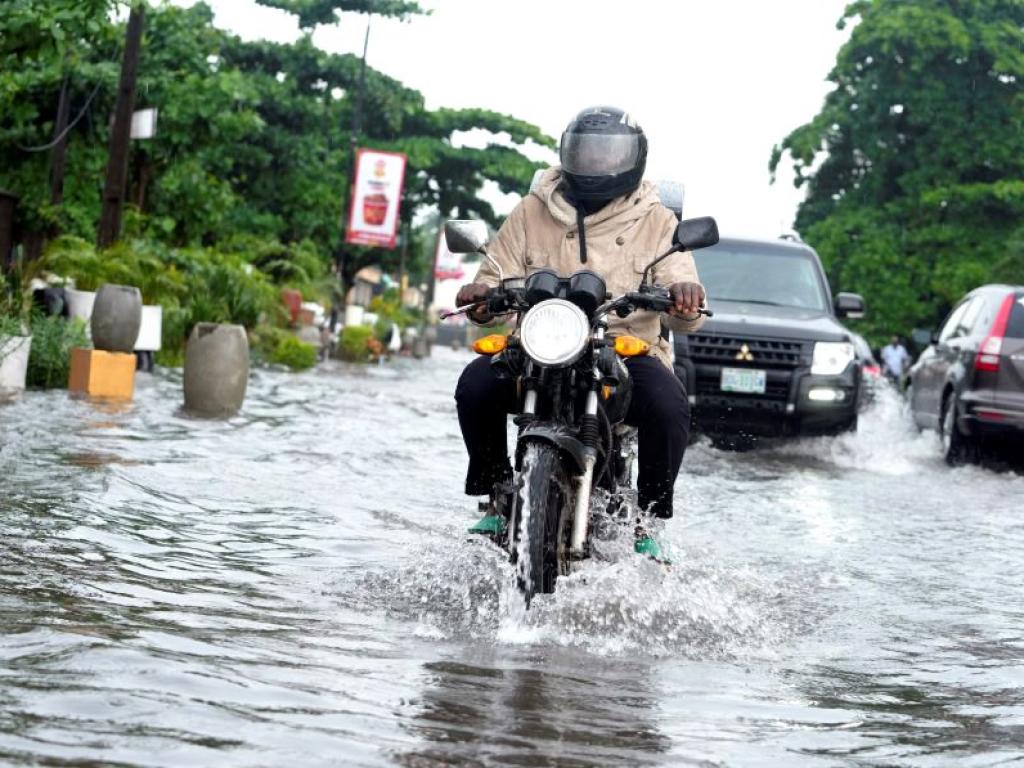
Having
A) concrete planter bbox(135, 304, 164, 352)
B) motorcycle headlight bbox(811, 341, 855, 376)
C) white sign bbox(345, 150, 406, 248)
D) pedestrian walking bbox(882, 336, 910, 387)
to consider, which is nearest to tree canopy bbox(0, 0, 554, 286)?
white sign bbox(345, 150, 406, 248)

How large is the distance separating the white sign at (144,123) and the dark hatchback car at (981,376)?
1322 cm

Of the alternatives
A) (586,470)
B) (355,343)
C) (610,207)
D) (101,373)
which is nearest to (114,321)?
(101,373)

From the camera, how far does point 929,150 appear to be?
165 feet

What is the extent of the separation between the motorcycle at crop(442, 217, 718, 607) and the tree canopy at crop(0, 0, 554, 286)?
801 centimetres

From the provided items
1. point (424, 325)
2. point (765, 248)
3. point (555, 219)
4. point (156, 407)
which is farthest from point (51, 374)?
point (424, 325)

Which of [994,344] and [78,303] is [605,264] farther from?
[78,303]

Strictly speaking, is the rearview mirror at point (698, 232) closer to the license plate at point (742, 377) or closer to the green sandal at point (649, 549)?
the green sandal at point (649, 549)

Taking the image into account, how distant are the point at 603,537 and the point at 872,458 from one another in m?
10.2

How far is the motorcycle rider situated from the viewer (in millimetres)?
6754

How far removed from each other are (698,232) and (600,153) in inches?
27.1

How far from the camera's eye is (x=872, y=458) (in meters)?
16.6

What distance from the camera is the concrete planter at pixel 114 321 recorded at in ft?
56.5

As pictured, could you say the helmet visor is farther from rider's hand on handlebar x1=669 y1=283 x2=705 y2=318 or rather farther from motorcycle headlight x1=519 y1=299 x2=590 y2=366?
motorcycle headlight x1=519 y1=299 x2=590 y2=366

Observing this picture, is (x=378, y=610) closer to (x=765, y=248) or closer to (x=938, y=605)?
(x=938, y=605)
